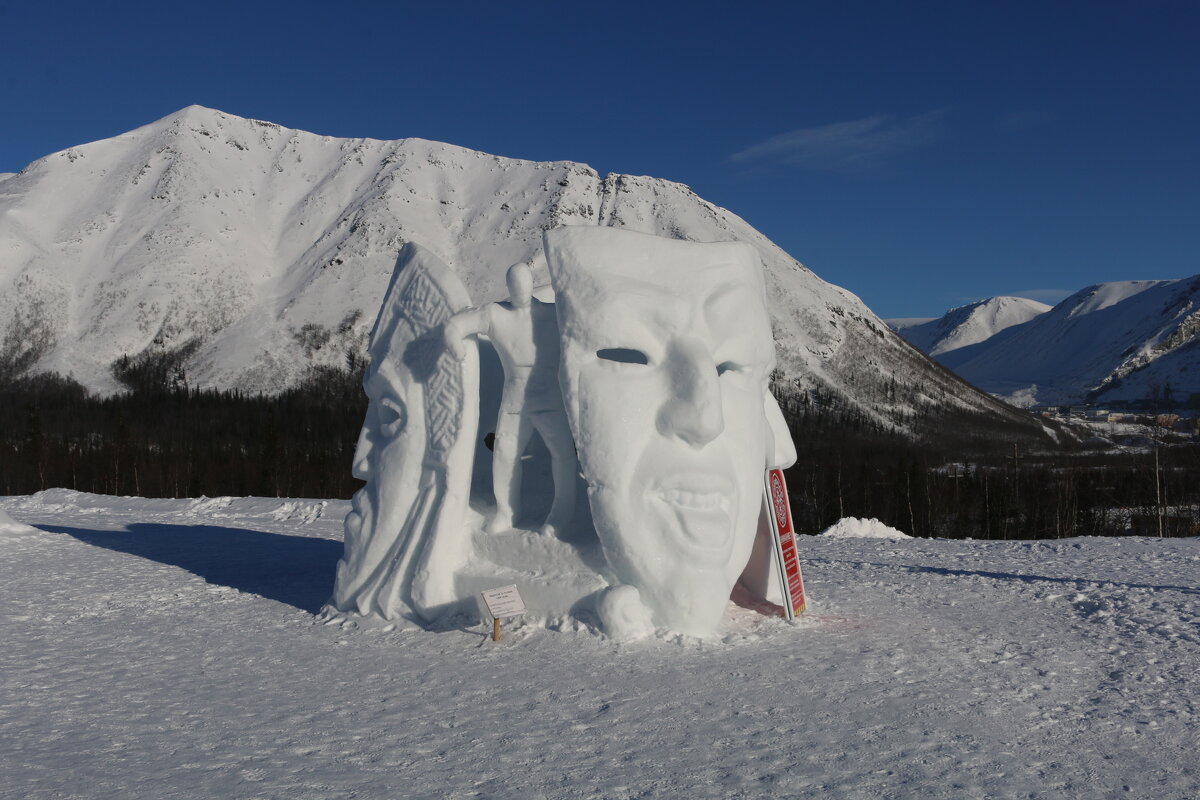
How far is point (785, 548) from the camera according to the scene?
12812 millimetres

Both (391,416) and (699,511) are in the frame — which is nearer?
(699,511)

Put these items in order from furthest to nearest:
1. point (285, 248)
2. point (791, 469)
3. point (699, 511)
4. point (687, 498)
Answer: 1. point (285, 248)
2. point (791, 469)
3. point (687, 498)
4. point (699, 511)

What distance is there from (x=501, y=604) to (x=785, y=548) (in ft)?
13.6

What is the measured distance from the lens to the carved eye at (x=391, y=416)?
520 inches

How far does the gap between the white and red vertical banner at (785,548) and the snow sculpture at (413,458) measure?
430cm

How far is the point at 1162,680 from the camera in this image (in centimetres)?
980

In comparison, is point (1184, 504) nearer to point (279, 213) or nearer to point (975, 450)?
point (975, 450)

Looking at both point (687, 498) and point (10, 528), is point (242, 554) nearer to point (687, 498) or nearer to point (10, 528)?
point (10, 528)

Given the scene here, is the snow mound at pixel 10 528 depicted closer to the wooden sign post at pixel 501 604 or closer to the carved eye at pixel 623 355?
the wooden sign post at pixel 501 604

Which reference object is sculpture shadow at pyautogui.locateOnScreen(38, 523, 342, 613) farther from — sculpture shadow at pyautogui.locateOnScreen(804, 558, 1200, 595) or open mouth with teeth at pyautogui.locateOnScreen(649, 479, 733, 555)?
sculpture shadow at pyautogui.locateOnScreen(804, 558, 1200, 595)

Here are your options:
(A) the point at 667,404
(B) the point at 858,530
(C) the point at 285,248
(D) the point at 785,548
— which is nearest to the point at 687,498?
(A) the point at 667,404

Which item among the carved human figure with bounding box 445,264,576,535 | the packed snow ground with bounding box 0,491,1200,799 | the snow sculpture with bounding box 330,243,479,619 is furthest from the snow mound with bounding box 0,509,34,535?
the carved human figure with bounding box 445,264,576,535

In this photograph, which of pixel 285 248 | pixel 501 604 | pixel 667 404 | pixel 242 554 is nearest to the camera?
pixel 501 604

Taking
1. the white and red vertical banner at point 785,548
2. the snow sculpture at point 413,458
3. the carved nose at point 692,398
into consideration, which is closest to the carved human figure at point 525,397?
the snow sculpture at point 413,458
